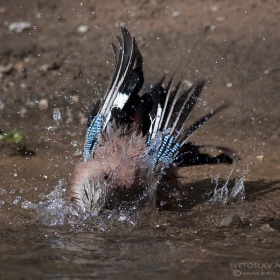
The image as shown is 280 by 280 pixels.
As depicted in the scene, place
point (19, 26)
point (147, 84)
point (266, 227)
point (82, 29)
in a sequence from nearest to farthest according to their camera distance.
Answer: point (266, 227) → point (147, 84) → point (82, 29) → point (19, 26)

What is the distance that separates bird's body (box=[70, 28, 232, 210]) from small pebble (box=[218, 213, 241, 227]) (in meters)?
0.64

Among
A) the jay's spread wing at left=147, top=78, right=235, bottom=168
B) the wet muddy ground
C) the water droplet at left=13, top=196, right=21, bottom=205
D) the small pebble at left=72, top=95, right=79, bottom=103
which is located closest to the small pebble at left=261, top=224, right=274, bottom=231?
the wet muddy ground

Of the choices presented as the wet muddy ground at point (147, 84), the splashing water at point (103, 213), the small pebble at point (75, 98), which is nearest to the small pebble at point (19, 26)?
the wet muddy ground at point (147, 84)

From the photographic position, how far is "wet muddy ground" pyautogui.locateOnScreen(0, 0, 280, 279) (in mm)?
3363

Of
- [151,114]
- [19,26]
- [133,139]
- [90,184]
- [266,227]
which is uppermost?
[19,26]

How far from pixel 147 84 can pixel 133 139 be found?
707 millimetres

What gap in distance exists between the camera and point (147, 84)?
203 inches

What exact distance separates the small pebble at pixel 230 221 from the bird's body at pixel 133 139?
639 mm

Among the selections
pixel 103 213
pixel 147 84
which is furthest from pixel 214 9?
pixel 103 213

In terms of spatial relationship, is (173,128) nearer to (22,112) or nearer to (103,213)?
(103,213)

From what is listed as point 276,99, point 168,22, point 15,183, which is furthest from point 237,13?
point 15,183

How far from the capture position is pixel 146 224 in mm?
4191

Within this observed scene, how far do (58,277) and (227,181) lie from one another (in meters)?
2.24

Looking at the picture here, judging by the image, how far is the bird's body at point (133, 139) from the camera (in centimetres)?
435
